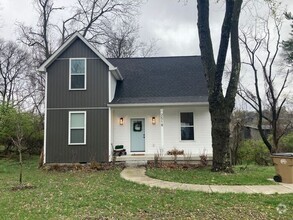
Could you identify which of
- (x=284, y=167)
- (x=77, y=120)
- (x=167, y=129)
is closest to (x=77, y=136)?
(x=77, y=120)

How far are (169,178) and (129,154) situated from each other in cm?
578

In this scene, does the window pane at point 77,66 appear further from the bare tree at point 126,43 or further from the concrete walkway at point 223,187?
the bare tree at point 126,43

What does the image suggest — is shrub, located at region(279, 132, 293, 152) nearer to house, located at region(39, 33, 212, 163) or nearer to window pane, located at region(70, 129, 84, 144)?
house, located at region(39, 33, 212, 163)

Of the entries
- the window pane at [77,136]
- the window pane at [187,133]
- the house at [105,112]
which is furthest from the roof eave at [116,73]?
the window pane at [187,133]

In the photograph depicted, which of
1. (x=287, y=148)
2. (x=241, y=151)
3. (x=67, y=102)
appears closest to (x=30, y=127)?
(x=67, y=102)

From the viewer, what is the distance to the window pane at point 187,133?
15883 mm

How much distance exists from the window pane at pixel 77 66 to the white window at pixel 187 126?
19.4 feet

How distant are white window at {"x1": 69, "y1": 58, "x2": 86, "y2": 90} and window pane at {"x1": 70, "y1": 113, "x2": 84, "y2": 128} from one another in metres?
1.40

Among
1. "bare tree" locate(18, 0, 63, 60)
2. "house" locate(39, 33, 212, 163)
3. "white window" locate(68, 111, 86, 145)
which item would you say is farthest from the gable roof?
"bare tree" locate(18, 0, 63, 60)

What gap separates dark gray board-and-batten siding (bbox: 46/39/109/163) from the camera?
14.8 meters

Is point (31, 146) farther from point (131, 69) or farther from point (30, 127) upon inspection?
point (131, 69)

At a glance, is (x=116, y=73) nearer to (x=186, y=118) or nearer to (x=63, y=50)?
(x=63, y=50)

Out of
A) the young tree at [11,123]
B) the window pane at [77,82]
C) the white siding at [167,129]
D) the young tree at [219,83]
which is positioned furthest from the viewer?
the young tree at [11,123]

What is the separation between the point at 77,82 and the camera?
601 inches
